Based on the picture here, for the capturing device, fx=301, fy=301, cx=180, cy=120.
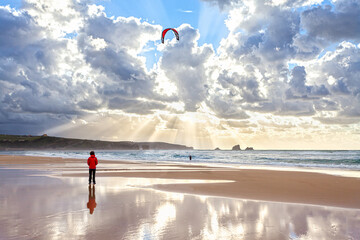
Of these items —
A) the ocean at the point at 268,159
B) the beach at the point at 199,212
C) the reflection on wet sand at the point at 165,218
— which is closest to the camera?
the reflection on wet sand at the point at 165,218

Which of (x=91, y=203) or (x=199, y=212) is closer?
(x=199, y=212)

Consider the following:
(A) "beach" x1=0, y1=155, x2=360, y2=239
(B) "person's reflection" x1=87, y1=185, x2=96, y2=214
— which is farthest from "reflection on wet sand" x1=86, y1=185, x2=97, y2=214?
(A) "beach" x1=0, y1=155, x2=360, y2=239

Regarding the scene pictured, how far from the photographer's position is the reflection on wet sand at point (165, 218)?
24.3ft

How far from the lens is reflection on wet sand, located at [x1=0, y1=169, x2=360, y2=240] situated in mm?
7410

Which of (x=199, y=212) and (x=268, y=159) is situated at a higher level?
(x=199, y=212)

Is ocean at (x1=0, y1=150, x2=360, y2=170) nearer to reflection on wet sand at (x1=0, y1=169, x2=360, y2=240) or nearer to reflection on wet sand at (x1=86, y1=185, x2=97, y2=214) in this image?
reflection on wet sand at (x1=0, y1=169, x2=360, y2=240)

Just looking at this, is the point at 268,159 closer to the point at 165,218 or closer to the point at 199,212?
the point at 199,212

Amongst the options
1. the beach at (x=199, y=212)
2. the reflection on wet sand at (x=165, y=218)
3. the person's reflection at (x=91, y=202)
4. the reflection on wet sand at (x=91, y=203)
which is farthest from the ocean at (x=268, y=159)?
the reflection on wet sand at (x=91, y=203)

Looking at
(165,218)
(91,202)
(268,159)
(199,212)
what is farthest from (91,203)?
(268,159)

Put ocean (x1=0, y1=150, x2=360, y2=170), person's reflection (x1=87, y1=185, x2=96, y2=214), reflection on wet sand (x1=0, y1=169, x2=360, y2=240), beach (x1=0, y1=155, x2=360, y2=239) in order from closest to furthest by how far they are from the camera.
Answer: reflection on wet sand (x1=0, y1=169, x2=360, y2=240), beach (x1=0, y1=155, x2=360, y2=239), person's reflection (x1=87, y1=185, x2=96, y2=214), ocean (x1=0, y1=150, x2=360, y2=170)

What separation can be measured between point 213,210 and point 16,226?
19.7ft

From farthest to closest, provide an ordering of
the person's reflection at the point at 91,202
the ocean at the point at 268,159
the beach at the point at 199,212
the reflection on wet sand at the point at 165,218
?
the ocean at the point at 268,159, the person's reflection at the point at 91,202, the beach at the point at 199,212, the reflection on wet sand at the point at 165,218

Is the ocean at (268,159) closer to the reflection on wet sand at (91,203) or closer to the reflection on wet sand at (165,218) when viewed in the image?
the reflection on wet sand at (165,218)

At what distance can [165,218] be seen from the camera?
899 cm
